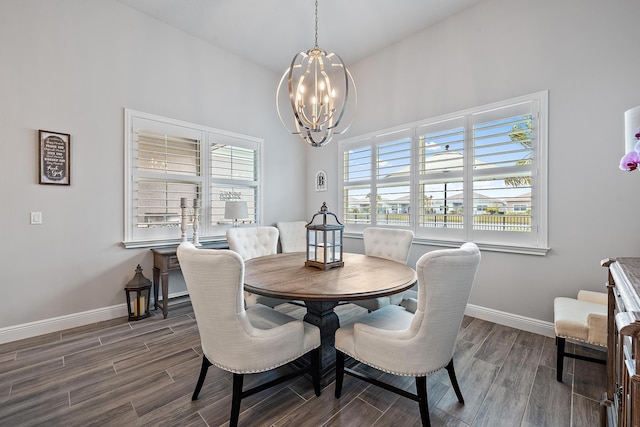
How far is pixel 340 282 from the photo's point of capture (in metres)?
1.79

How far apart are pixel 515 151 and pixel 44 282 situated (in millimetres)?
4951

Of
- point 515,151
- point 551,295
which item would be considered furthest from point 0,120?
point 551,295

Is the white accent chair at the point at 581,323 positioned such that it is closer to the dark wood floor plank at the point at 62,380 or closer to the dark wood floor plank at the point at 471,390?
the dark wood floor plank at the point at 471,390

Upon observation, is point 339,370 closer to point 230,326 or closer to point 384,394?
point 384,394

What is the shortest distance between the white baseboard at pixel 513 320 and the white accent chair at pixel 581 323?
51cm

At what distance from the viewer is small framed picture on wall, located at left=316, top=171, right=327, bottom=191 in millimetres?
4742

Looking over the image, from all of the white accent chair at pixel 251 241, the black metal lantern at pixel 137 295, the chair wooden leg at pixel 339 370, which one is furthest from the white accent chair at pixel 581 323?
the black metal lantern at pixel 137 295

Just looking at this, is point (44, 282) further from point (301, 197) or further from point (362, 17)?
point (362, 17)

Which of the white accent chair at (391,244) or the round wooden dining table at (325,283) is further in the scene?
the white accent chair at (391,244)

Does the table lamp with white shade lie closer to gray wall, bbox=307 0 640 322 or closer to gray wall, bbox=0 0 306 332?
gray wall, bbox=0 0 306 332

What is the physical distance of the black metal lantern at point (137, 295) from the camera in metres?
2.99

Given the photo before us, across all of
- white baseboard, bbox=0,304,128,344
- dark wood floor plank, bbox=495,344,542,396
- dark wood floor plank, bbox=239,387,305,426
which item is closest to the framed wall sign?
white baseboard, bbox=0,304,128,344

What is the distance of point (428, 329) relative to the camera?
139 centimetres

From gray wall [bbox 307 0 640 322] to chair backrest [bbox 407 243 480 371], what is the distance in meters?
1.80
